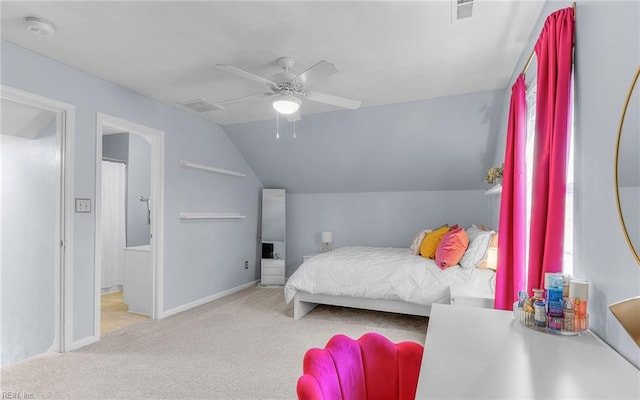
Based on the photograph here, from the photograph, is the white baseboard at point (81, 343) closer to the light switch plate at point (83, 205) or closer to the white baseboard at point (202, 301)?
the white baseboard at point (202, 301)

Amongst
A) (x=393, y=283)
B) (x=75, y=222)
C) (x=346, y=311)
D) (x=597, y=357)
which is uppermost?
(x=75, y=222)

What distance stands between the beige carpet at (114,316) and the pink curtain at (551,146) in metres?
3.70

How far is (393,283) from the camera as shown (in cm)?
328

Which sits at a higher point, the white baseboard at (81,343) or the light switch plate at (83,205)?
the light switch plate at (83,205)

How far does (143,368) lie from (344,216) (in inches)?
139

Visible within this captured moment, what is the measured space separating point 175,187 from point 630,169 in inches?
154

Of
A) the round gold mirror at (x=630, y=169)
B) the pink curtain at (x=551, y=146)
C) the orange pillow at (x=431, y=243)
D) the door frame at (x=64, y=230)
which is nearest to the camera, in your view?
the round gold mirror at (x=630, y=169)

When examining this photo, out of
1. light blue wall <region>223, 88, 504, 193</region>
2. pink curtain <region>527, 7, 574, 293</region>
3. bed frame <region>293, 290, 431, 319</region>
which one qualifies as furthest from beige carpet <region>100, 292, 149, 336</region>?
pink curtain <region>527, 7, 574, 293</region>

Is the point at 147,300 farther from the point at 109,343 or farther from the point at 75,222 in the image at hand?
the point at 75,222

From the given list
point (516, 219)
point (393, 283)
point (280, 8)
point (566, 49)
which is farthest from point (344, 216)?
point (566, 49)

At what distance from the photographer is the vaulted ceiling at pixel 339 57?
2057 mm

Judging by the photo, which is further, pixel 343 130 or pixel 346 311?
pixel 343 130

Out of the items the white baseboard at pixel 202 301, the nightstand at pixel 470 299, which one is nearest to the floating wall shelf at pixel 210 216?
the white baseboard at pixel 202 301

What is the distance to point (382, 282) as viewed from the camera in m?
3.33
